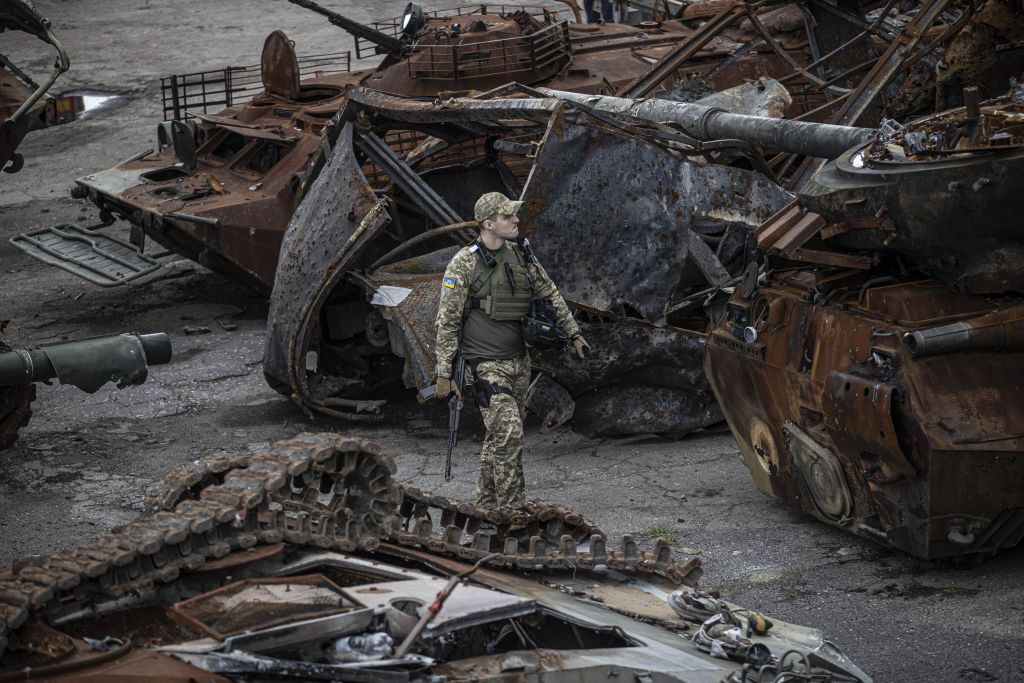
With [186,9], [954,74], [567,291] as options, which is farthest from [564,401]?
[186,9]

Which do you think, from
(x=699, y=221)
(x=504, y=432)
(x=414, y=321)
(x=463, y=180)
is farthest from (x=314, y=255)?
(x=504, y=432)

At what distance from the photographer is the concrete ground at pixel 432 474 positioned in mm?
6438

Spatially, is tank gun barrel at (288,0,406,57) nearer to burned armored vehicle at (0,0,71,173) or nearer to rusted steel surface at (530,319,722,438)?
burned armored vehicle at (0,0,71,173)

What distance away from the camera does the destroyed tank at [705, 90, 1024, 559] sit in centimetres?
637

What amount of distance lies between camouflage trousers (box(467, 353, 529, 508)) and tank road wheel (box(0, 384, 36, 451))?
3415 mm

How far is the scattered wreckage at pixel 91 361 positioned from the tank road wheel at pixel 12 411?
229cm

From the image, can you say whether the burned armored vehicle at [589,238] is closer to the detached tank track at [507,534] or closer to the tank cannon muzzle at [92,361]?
the tank cannon muzzle at [92,361]

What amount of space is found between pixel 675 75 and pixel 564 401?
3.72 m

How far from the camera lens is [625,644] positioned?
489cm

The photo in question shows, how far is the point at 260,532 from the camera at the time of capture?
4.72 meters

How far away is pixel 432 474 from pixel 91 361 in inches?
103

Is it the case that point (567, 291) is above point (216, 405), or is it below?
above

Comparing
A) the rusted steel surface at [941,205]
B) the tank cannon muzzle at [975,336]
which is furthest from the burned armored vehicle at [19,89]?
the tank cannon muzzle at [975,336]

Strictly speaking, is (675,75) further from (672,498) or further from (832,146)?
(672,498)
